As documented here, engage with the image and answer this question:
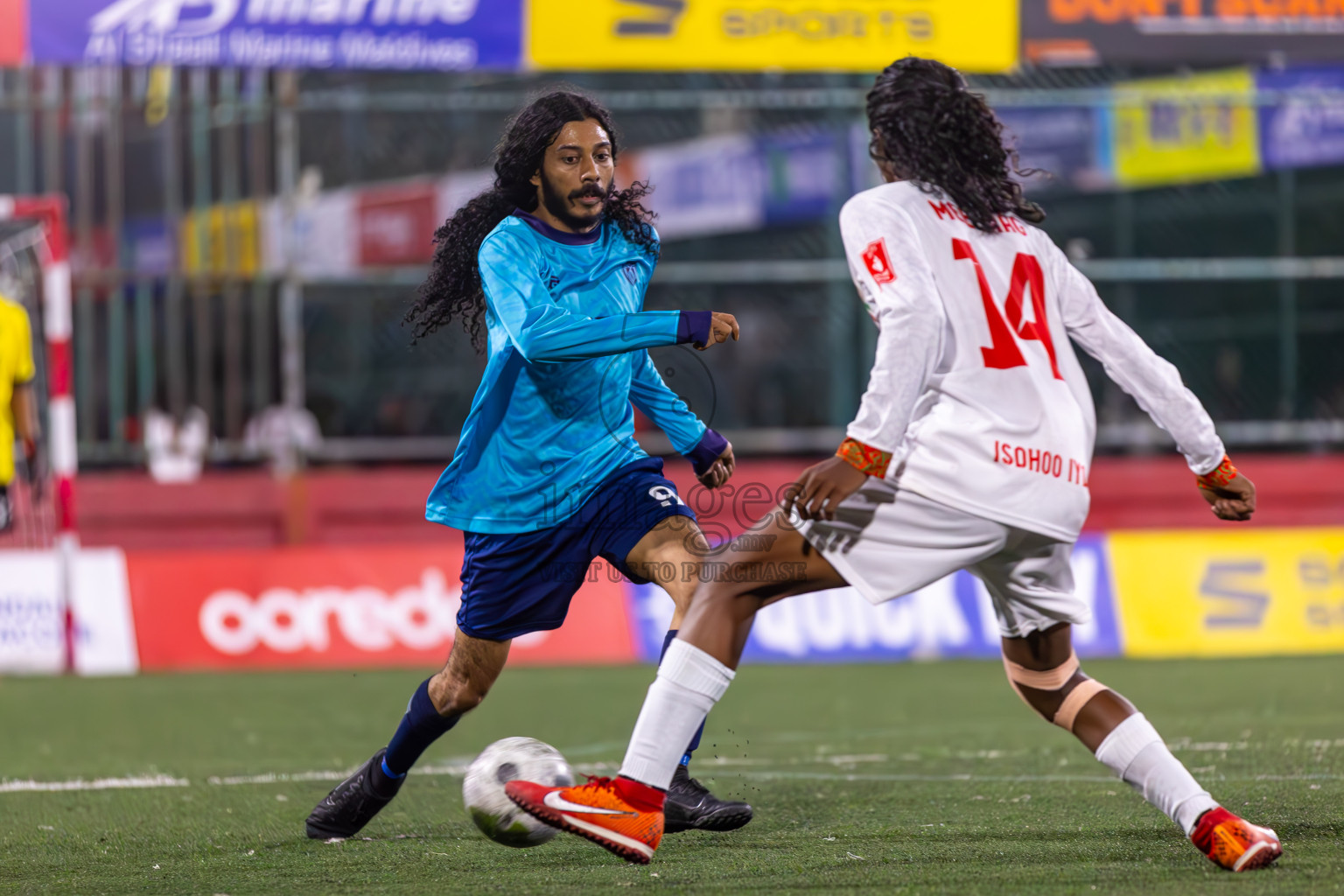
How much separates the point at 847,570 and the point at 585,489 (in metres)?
1.18

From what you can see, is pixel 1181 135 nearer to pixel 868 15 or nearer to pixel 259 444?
pixel 868 15

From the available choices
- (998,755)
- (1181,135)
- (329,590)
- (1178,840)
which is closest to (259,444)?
(329,590)

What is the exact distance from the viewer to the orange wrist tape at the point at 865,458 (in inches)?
A: 161

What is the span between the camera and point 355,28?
1195 centimetres

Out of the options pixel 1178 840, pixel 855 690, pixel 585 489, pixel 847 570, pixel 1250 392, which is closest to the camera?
pixel 847 570

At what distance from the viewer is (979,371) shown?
420 centimetres

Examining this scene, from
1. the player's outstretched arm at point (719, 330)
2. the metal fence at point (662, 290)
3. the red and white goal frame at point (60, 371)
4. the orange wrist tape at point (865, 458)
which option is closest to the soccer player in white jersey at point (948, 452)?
the orange wrist tape at point (865, 458)

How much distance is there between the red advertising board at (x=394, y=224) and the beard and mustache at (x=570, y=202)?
41.9 feet

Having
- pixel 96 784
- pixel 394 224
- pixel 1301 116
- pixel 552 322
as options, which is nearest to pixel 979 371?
pixel 552 322

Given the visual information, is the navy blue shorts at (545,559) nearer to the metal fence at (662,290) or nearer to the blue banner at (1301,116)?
the metal fence at (662,290)

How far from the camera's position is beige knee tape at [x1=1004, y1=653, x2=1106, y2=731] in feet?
14.9

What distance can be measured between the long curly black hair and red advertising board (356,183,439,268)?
41.1 feet

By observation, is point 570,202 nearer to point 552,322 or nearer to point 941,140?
point 552,322

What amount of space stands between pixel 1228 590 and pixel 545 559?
25.6ft
